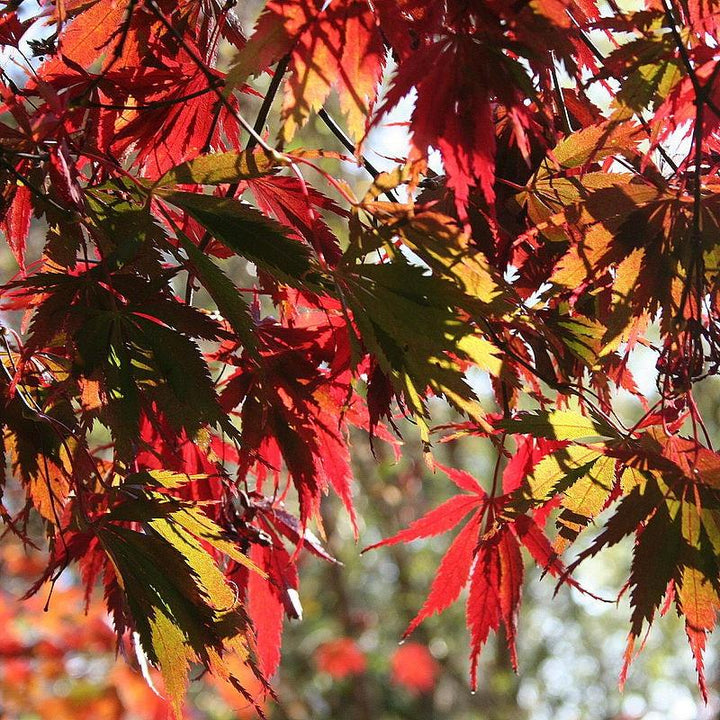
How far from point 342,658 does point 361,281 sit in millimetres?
5094

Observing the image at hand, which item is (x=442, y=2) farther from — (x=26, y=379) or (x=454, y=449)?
(x=454, y=449)

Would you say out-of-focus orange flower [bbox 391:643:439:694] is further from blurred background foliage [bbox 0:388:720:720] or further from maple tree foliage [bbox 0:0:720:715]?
maple tree foliage [bbox 0:0:720:715]

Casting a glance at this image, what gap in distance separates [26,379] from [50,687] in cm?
476

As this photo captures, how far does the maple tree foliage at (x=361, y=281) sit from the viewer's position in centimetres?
61

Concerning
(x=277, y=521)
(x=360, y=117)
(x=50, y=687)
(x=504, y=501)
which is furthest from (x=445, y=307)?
(x=50, y=687)

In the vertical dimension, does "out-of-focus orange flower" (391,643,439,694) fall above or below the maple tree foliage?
below

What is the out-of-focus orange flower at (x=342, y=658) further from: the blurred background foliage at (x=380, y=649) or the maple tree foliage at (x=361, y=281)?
the maple tree foliage at (x=361, y=281)

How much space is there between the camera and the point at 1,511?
0.79 metres

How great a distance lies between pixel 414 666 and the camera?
587 centimetres

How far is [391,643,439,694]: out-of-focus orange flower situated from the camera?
5.82 metres

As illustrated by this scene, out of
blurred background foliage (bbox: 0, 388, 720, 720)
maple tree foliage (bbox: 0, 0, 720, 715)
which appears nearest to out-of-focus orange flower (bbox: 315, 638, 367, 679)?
blurred background foliage (bbox: 0, 388, 720, 720)

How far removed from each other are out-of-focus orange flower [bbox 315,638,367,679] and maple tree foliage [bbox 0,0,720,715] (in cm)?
464

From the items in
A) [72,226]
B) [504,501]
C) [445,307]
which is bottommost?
[504,501]

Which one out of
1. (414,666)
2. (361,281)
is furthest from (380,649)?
(361,281)
